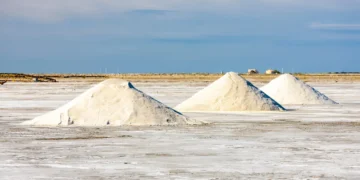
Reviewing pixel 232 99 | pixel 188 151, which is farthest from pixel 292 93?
pixel 188 151

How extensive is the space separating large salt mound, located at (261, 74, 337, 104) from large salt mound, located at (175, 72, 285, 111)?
4.76m

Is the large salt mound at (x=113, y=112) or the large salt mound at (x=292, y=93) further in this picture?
the large salt mound at (x=292, y=93)

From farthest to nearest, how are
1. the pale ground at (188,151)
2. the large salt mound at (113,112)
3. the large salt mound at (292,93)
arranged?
1. the large salt mound at (292,93)
2. the large salt mound at (113,112)
3. the pale ground at (188,151)

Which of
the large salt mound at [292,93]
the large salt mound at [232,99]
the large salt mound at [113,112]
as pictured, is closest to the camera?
the large salt mound at [113,112]

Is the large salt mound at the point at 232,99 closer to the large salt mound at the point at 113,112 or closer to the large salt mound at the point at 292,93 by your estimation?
the large salt mound at the point at 292,93

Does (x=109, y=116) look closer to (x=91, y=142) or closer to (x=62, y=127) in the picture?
(x=62, y=127)

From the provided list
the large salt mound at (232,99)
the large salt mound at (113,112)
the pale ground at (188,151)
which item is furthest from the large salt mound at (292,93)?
the large salt mound at (113,112)

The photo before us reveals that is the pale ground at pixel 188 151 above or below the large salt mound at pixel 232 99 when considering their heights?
below

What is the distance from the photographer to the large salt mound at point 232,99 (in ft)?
74.4

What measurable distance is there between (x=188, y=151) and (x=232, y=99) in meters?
10.8

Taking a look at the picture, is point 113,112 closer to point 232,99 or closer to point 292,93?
point 232,99

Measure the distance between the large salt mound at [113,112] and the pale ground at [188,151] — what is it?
785 millimetres

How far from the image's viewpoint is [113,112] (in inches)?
688

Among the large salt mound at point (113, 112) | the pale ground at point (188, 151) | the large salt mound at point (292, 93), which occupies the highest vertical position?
the large salt mound at point (292, 93)
